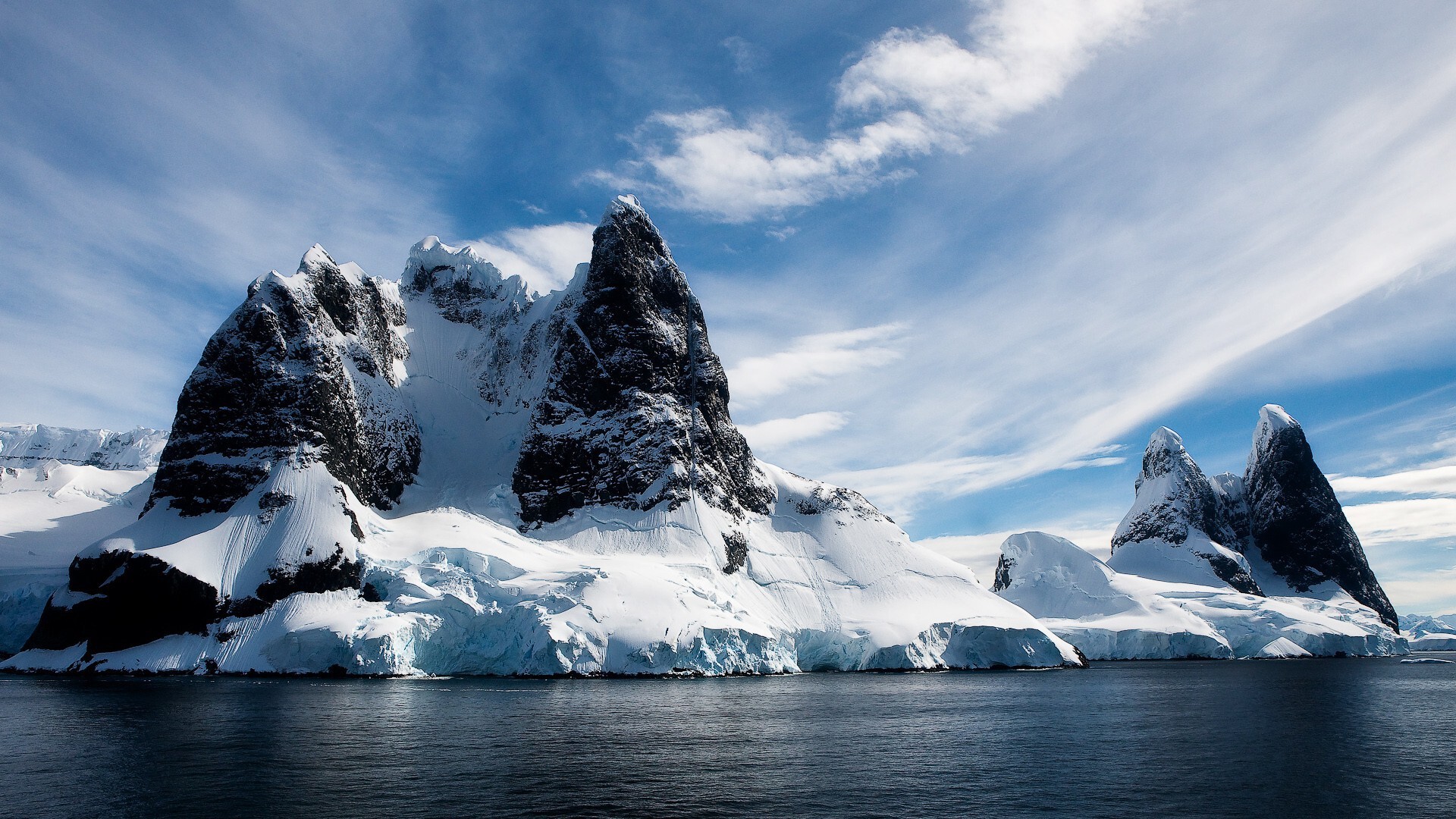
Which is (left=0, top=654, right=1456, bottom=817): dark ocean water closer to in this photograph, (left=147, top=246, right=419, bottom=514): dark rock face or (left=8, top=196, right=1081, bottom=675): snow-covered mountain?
(left=8, top=196, right=1081, bottom=675): snow-covered mountain

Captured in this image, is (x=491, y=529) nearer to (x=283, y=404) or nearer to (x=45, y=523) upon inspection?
(x=283, y=404)

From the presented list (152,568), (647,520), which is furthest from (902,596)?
(152,568)

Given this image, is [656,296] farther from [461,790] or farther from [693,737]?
[461,790]

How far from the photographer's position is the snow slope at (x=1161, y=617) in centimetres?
16588

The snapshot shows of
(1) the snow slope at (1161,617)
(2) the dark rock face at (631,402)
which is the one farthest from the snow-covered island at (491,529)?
(1) the snow slope at (1161,617)

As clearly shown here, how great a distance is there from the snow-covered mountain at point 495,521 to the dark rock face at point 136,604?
0.25 m

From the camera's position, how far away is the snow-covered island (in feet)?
306

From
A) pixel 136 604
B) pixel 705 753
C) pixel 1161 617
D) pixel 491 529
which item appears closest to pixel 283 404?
pixel 136 604

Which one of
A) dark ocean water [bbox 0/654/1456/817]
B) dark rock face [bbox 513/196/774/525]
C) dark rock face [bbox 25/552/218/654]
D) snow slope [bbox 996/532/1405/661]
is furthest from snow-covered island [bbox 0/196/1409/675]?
dark ocean water [bbox 0/654/1456/817]

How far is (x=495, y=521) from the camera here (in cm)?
12556

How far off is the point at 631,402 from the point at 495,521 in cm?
2832

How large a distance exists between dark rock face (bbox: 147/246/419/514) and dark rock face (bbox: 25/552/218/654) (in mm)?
11943

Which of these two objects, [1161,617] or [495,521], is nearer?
[495,521]

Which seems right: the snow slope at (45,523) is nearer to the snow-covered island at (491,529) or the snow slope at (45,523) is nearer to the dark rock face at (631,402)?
the snow-covered island at (491,529)
